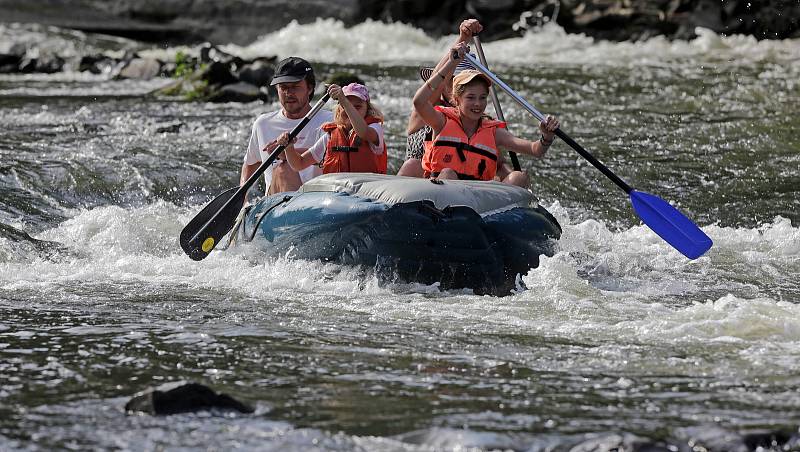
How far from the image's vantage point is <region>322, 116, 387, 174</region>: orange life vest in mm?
6504

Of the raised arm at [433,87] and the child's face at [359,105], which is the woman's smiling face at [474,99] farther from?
the child's face at [359,105]

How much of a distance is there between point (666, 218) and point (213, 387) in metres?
3.13

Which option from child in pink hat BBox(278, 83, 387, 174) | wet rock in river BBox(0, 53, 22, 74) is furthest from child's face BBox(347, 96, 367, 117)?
wet rock in river BBox(0, 53, 22, 74)

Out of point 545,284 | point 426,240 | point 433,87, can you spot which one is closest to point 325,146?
point 433,87

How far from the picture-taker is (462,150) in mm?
6332

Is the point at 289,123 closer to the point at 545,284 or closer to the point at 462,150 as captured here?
the point at 462,150

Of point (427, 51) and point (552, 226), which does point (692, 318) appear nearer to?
point (552, 226)

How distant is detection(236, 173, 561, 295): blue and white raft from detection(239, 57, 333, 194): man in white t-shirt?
737 mm

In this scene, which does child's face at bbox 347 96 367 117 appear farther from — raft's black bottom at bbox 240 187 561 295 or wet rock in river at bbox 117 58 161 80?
wet rock in river at bbox 117 58 161 80

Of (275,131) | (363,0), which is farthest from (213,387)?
(363,0)

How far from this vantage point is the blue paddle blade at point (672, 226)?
6.36 m

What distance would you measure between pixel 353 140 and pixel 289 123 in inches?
22.6

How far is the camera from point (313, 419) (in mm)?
3791

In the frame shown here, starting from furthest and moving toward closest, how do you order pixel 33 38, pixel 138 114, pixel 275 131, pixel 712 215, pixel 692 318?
pixel 33 38 → pixel 138 114 → pixel 712 215 → pixel 275 131 → pixel 692 318
